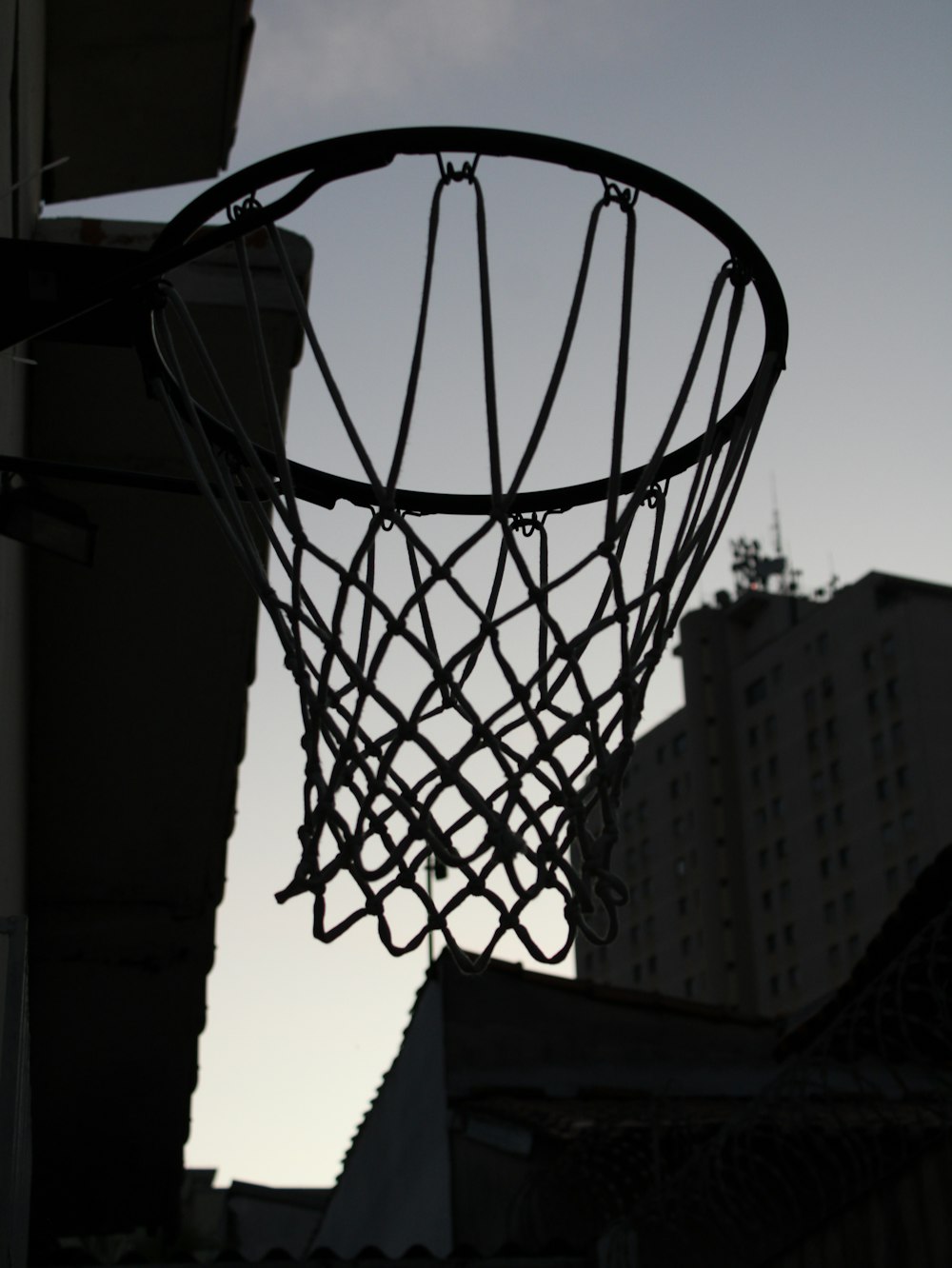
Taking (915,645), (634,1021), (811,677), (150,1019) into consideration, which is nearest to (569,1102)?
(634,1021)

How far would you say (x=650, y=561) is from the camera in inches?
135

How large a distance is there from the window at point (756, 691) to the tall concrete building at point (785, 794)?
0.20 ft

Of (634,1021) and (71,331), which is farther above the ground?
(71,331)

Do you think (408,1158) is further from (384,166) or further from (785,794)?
(785,794)

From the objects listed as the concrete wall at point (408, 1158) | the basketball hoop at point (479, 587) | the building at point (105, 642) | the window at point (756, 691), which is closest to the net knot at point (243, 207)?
the basketball hoop at point (479, 587)

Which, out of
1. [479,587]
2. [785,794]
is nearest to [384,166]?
[479,587]

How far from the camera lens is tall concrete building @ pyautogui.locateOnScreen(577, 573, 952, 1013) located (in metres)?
56.8

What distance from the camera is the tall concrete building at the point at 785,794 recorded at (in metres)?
56.8

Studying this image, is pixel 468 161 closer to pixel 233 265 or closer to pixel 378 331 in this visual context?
pixel 378 331

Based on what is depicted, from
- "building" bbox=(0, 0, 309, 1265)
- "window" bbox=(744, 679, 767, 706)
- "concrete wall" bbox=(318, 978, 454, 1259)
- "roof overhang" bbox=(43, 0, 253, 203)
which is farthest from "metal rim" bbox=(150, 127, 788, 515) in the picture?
"window" bbox=(744, 679, 767, 706)

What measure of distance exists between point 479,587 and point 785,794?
62806mm

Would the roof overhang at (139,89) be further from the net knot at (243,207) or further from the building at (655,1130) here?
the building at (655,1130)

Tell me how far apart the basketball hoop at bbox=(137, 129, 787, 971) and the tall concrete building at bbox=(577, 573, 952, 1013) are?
53583 mm

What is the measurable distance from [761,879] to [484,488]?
6317 centimetres
